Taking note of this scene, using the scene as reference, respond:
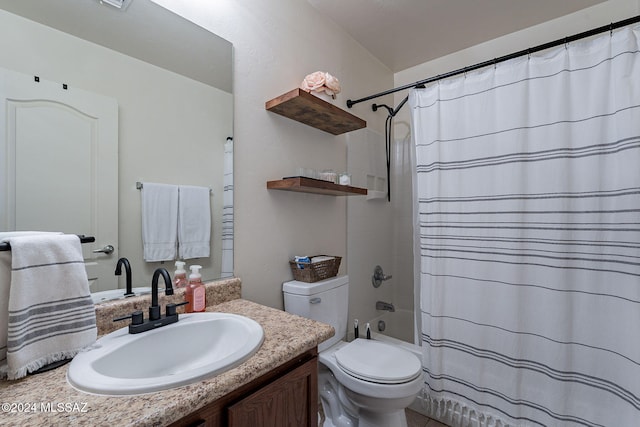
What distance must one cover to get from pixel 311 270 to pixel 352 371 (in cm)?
50

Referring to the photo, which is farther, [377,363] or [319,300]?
[319,300]

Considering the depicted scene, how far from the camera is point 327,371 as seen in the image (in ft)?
4.89

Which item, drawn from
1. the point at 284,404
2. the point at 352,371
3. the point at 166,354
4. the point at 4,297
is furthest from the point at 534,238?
the point at 4,297

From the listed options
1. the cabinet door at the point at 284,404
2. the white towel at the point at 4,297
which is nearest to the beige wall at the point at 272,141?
the cabinet door at the point at 284,404

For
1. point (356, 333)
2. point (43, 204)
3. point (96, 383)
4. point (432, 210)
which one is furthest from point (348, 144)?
point (96, 383)

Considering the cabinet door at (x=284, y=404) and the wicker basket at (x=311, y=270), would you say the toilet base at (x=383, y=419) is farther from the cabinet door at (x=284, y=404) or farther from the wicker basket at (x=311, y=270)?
the wicker basket at (x=311, y=270)

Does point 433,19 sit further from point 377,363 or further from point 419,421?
point 419,421

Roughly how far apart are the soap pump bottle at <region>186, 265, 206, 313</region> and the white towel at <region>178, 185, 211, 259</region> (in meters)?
0.12

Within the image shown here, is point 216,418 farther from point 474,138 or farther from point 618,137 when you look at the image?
point 618,137

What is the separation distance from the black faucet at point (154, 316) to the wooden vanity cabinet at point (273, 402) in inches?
14.6

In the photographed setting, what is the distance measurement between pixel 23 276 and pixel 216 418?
0.56 m

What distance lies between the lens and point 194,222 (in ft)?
3.98

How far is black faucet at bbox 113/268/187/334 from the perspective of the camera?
87cm

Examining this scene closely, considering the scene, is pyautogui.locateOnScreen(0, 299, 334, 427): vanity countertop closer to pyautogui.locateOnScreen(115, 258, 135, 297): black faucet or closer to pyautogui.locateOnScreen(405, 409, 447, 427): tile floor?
pyautogui.locateOnScreen(115, 258, 135, 297): black faucet
